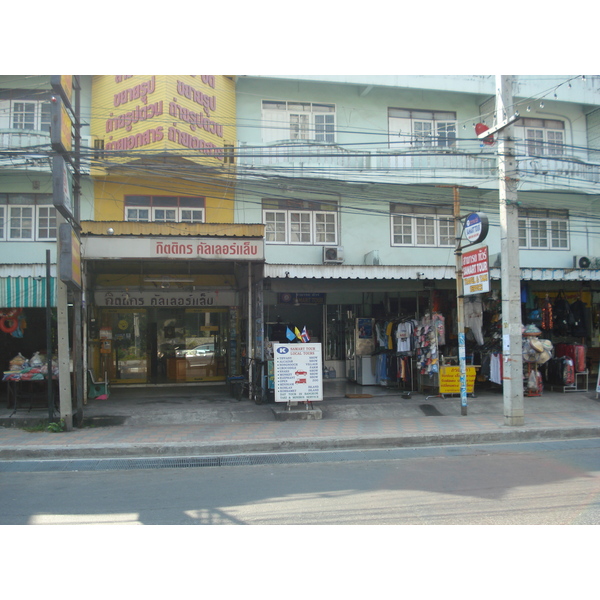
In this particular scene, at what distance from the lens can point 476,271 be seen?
10.8 meters

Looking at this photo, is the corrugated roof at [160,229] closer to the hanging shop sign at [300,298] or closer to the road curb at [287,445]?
the road curb at [287,445]

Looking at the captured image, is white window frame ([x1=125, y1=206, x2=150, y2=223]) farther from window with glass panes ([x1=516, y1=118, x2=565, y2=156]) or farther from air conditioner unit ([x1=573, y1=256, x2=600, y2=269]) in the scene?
air conditioner unit ([x1=573, y1=256, x2=600, y2=269])

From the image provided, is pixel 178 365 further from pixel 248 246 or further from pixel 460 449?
pixel 460 449

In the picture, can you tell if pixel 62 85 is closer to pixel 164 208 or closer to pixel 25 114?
pixel 164 208

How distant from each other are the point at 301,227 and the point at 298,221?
20 centimetres

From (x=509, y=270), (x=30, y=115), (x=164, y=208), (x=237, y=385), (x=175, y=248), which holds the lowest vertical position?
(x=237, y=385)

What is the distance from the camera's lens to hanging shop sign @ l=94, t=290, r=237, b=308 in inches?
586

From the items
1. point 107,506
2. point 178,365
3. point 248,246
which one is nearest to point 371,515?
point 107,506

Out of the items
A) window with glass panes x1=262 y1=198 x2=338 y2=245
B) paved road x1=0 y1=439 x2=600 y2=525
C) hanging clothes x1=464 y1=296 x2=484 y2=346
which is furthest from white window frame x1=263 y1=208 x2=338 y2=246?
paved road x1=0 y1=439 x2=600 y2=525

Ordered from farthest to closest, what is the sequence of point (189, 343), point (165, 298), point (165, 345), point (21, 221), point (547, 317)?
1. point (189, 343)
2. point (165, 345)
3. point (165, 298)
4. point (21, 221)
5. point (547, 317)

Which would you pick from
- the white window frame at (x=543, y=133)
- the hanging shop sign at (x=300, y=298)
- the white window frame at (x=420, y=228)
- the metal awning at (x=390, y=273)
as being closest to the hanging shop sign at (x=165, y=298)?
the hanging shop sign at (x=300, y=298)

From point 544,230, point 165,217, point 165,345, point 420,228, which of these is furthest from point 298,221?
point 544,230

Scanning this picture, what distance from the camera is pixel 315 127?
53.6 feet

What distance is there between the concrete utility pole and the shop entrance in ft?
27.2
